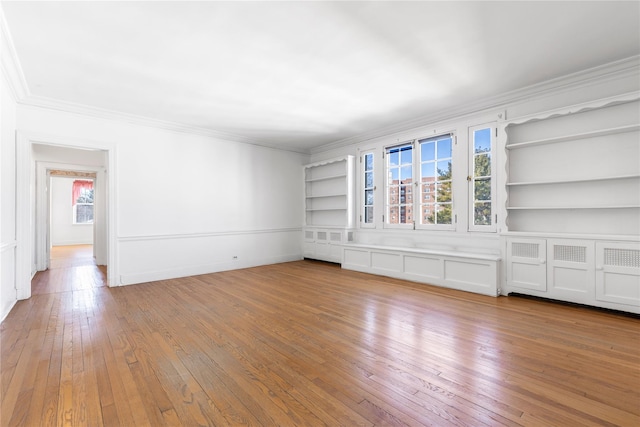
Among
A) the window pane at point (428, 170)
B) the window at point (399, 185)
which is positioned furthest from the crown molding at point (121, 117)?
the window pane at point (428, 170)

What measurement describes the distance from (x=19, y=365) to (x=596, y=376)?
4.06 metres

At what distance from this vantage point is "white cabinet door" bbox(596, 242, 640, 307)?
3.12m

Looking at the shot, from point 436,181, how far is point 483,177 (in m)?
0.76

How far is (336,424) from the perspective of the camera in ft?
5.00

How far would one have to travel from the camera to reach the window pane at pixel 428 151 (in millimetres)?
5105

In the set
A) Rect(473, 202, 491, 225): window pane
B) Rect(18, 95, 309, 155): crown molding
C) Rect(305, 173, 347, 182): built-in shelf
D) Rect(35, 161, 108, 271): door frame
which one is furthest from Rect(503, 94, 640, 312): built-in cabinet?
Rect(35, 161, 108, 271): door frame

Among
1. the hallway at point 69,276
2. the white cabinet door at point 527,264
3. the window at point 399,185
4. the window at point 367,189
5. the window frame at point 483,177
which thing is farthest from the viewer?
the window at point 367,189

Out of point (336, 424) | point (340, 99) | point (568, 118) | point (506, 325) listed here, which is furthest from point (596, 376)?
point (340, 99)

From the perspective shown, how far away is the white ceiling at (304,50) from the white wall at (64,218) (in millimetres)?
8825

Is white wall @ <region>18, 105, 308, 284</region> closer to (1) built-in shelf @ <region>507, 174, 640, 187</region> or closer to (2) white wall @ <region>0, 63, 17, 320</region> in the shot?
(2) white wall @ <region>0, 63, 17, 320</region>

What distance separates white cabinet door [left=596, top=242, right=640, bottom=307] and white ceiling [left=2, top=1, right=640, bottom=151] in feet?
6.74

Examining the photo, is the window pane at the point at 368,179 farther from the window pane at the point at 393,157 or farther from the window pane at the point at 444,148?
the window pane at the point at 444,148

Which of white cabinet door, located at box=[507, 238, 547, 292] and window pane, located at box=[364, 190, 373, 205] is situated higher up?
window pane, located at box=[364, 190, 373, 205]

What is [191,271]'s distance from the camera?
5.42 meters
